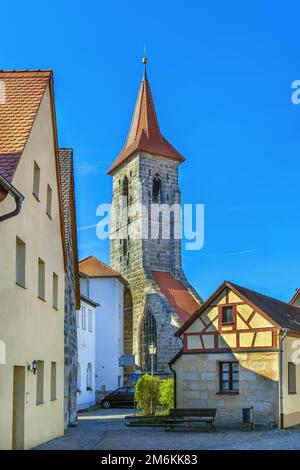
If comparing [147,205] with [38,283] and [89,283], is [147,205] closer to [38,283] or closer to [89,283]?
[89,283]

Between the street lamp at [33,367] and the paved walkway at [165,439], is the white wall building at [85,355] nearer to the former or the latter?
the paved walkway at [165,439]

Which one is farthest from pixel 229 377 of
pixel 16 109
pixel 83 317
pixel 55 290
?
pixel 83 317

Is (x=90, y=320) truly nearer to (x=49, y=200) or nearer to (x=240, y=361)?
(x=240, y=361)

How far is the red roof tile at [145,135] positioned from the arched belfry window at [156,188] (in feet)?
7.24

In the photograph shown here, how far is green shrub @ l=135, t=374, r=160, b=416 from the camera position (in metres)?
27.9

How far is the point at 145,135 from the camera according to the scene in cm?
6462

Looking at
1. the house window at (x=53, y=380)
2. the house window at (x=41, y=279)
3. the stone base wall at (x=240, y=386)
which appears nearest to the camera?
the house window at (x=41, y=279)

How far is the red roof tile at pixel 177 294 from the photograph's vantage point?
54406 millimetres

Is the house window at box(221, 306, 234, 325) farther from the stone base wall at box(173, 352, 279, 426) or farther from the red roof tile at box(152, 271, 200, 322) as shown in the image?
the red roof tile at box(152, 271, 200, 322)

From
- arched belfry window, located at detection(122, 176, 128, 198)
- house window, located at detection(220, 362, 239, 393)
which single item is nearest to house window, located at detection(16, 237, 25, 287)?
house window, located at detection(220, 362, 239, 393)

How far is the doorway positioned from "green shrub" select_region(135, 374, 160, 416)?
13.5 metres

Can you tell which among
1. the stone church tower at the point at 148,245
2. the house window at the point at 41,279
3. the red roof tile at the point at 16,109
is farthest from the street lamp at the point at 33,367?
the stone church tower at the point at 148,245

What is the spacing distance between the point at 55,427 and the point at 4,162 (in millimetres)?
8148

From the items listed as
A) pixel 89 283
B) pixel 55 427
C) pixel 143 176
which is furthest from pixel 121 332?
pixel 55 427
